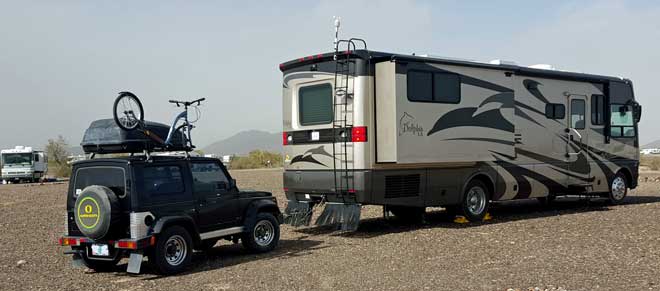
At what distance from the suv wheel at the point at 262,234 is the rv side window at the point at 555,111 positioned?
7.66 meters

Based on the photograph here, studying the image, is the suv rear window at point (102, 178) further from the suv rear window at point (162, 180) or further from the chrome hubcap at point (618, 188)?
the chrome hubcap at point (618, 188)

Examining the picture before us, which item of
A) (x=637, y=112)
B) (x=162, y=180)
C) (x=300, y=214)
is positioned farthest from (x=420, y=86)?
(x=637, y=112)

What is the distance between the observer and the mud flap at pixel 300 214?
13016 millimetres

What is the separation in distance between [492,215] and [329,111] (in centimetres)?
528

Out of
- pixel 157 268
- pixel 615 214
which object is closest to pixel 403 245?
pixel 157 268

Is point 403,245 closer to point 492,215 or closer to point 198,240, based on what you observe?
A: point 198,240

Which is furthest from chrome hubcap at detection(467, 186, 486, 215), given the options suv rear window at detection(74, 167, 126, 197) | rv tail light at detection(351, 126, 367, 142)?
suv rear window at detection(74, 167, 126, 197)

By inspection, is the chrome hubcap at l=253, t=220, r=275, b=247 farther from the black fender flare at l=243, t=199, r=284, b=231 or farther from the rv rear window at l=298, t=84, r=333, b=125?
the rv rear window at l=298, t=84, r=333, b=125

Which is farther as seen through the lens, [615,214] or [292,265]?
[615,214]

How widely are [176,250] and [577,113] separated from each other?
11.0 meters

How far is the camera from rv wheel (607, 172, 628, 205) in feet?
56.4

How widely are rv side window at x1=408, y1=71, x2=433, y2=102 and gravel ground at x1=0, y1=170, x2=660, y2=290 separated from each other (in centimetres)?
258

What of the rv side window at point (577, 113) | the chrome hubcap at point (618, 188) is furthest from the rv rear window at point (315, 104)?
the chrome hubcap at point (618, 188)

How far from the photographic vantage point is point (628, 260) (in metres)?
9.16
